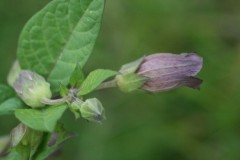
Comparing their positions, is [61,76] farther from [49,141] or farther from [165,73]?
[165,73]

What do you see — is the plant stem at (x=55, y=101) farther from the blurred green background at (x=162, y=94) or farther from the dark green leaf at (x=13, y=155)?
the blurred green background at (x=162, y=94)

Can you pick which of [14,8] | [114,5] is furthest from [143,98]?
[14,8]

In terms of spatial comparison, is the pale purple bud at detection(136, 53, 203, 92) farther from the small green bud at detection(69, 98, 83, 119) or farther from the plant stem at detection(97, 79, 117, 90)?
the small green bud at detection(69, 98, 83, 119)

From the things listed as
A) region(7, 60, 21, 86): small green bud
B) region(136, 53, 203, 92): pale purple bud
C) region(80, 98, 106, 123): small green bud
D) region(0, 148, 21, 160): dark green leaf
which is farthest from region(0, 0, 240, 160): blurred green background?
region(80, 98, 106, 123): small green bud

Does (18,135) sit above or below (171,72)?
below

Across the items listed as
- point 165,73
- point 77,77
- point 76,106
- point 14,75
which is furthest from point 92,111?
point 14,75

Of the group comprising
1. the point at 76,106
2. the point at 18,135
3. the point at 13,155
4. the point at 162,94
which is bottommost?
the point at 162,94
